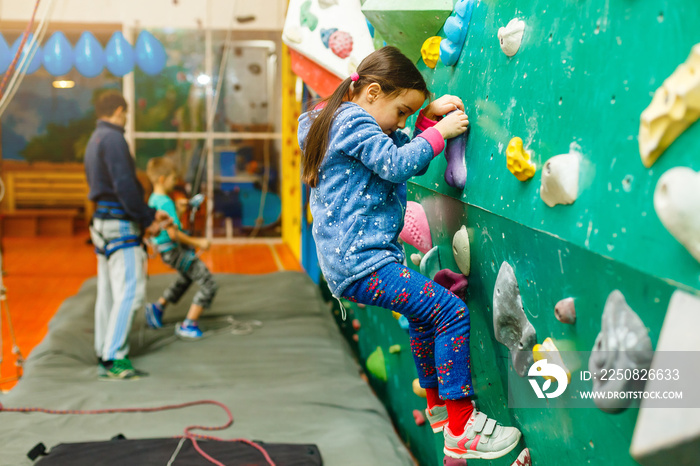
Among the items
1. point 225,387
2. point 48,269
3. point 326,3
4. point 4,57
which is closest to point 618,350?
point 326,3

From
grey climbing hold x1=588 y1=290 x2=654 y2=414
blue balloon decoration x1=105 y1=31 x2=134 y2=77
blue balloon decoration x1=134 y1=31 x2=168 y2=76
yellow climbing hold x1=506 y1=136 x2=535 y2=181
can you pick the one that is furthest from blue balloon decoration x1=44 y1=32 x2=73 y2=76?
grey climbing hold x1=588 y1=290 x2=654 y2=414

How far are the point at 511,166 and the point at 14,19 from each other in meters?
6.40

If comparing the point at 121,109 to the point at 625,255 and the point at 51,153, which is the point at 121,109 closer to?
the point at 625,255

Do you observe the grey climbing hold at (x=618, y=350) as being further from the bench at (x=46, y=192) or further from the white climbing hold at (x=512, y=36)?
the bench at (x=46, y=192)

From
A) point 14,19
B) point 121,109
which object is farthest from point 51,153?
point 121,109

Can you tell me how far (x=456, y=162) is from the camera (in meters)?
1.56

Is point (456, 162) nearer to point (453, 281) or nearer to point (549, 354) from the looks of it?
point (453, 281)

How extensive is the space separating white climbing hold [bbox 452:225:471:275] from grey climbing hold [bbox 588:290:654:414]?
0.56m

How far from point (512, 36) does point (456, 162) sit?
367 mm

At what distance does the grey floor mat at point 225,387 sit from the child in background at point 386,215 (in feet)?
2.70

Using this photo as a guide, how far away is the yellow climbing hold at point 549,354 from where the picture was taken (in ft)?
3.75

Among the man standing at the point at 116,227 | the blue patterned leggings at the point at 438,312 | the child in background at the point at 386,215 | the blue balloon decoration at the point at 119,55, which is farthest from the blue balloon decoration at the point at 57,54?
the blue patterned leggings at the point at 438,312

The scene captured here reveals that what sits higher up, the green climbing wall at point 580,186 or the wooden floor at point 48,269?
the green climbing wall at point 580,186

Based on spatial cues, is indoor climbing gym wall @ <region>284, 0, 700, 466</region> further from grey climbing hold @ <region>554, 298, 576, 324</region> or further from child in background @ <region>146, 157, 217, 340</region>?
child in background @ <region>146, 157, 217, 340</region>
